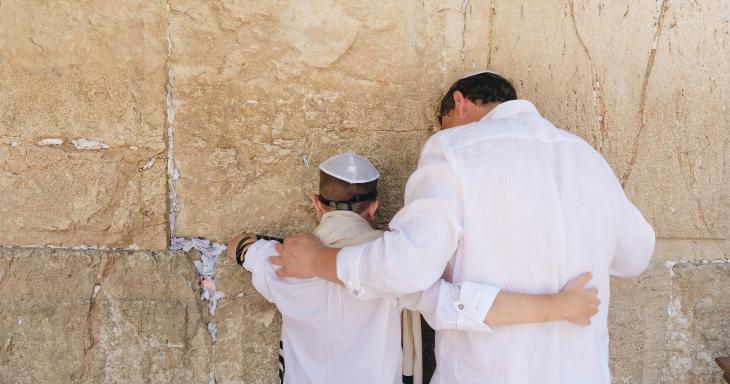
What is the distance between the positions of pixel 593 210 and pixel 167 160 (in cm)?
149

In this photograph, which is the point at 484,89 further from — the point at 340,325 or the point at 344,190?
the point at 340,325

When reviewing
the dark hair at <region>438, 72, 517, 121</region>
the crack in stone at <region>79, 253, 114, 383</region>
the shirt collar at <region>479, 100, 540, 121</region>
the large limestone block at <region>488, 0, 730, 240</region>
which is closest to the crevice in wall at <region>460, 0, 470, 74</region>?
the large limestone block at <region>488, 0, 730, 240</region>

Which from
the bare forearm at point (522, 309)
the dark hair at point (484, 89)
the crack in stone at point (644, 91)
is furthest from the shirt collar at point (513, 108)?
the crack in stone at point (644, 91)

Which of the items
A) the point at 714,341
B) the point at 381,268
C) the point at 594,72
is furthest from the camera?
the point at 714,341

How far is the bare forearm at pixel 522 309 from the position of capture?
1805 mm

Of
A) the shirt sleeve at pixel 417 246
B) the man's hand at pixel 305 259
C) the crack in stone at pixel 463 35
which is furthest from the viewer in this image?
the crack in stone at pixel 463 35

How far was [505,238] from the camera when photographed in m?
1.83

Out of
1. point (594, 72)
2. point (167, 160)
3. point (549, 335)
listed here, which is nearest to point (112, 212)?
point (167, 160)

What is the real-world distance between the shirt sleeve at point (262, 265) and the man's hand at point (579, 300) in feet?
3.04

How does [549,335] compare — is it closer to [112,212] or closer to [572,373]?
[572,373]

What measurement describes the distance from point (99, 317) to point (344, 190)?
3.32ft

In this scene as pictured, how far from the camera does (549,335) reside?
1.88 m

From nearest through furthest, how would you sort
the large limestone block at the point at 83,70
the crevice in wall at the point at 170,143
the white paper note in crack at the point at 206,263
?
the large limestone block at the point at 83,70 < the crevice in wall at the point at 170,143 < the white paper note in crack at the point at 206,263

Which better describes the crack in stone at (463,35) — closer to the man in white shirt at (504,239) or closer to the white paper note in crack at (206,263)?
the man in white shirt at (504,239)
